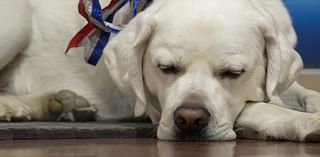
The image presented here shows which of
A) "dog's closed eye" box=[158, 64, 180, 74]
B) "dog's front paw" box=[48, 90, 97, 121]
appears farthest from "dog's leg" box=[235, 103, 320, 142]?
"dog's front paw" box=[48, 90, 97, 121]

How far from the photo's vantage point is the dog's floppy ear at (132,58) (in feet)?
7.45

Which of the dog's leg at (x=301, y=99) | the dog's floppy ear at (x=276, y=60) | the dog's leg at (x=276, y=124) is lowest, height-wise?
the dog's leg at (x=301, y=99)

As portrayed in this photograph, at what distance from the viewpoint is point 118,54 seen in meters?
2.35

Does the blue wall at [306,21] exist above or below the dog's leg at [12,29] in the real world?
below

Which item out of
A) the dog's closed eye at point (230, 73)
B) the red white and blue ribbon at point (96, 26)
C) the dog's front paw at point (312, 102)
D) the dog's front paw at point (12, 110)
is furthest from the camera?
the dog's front paw at point (312, 102)

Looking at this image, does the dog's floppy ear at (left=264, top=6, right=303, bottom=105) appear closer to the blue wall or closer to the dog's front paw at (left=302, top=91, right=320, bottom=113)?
the dog's front paw at (left=302, top=91, right=320, bottom=113)

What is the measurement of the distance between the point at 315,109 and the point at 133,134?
0.77 meters

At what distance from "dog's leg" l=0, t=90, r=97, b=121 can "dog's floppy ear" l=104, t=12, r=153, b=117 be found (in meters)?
0.25

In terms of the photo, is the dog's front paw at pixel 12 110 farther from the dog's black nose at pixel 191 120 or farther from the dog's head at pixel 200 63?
the dog's black nose at pixel 191 120

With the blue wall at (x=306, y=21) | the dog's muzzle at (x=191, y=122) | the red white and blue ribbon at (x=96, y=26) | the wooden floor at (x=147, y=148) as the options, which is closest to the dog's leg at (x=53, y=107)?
the red white and blue ribbon at (x=96, y=26)

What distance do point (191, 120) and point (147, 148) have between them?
0.19m

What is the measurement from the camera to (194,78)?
6.74ft

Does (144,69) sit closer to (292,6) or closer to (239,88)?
(239,88)

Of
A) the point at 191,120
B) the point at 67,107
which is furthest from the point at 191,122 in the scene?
the point at 67,107
